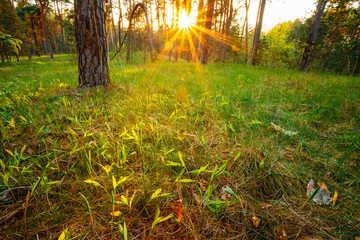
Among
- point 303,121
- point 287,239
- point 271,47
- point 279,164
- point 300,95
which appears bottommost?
point 287,239

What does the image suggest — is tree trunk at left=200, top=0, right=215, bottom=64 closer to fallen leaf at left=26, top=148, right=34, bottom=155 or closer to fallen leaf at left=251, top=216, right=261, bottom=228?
fallen leaf at left=26, top=148, right=34, bottom=155

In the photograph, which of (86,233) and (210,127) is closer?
(86,233)

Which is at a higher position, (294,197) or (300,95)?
(300,95)

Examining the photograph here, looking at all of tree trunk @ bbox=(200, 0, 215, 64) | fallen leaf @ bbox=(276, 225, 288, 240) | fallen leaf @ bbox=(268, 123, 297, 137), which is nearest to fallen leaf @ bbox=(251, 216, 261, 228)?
fallen leaf @ bbox=(276, 225, 288, 240)

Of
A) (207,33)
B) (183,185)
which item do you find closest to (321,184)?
(183,185)

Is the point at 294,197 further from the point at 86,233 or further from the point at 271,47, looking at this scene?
the point at 271,47

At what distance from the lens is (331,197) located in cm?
106

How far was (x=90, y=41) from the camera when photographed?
3006 millimetres

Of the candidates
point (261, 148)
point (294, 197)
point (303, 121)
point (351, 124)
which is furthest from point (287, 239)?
point (351, 124)

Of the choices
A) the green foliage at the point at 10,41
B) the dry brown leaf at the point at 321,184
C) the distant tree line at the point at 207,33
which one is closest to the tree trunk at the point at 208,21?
the distant tree line at the point at 207,33

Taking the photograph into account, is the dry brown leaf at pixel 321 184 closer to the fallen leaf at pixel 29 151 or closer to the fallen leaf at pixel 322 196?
the fallen leaf at pixel 322 196

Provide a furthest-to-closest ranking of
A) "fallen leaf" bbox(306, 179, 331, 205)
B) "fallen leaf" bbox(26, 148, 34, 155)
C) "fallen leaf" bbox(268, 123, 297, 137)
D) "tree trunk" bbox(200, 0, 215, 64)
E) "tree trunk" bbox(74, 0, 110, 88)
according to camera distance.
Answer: "tree trunk" bbox(200, 0, 215, 64) < "tree trunk" bbox(74, 0, 110, 88) < "fallen leaf" bbox(268, 123, 297, 137) < "fallen leaf" bbox(26, 148, 34, 155) < "fallen leaf" bbox(306, 179, 331, 205)

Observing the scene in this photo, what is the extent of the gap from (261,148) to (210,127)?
710 mm

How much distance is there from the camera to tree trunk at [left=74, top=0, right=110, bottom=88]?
2.85 metres
